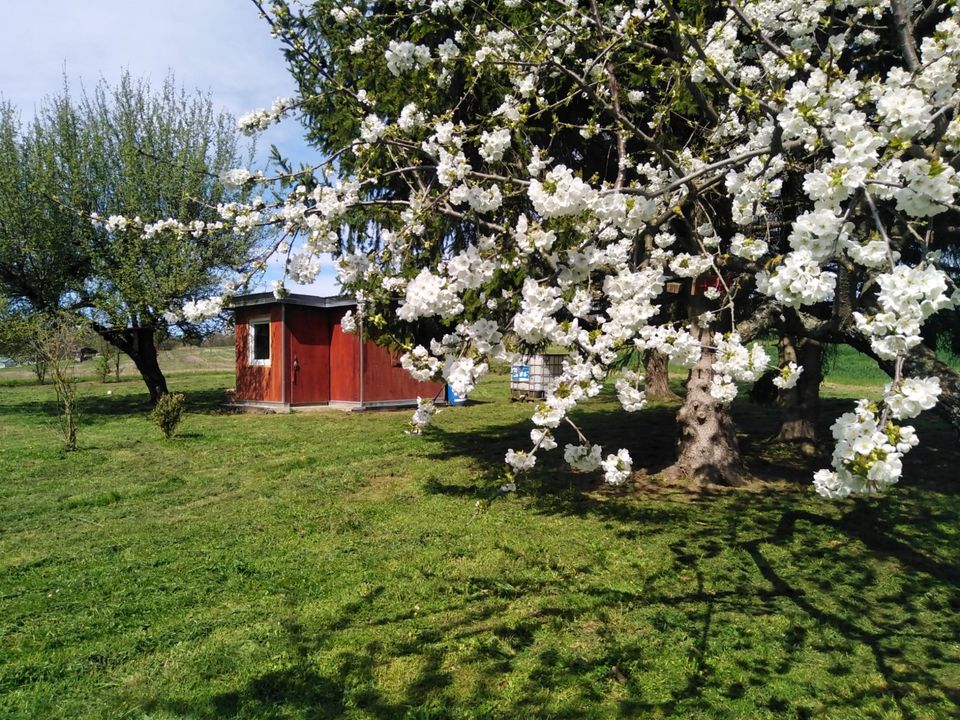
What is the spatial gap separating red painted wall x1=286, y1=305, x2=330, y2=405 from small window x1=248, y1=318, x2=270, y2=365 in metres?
1.03

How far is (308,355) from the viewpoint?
1589 cm

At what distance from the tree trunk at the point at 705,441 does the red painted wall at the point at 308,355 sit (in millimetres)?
10198

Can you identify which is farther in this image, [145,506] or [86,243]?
[86,243]

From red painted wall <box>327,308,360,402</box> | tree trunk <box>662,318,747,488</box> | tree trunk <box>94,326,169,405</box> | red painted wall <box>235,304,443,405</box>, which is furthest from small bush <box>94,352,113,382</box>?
tree trunk <box>662,318,747,488</box>

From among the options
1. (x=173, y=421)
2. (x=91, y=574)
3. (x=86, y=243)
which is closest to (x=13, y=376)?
(x=86, y=243)

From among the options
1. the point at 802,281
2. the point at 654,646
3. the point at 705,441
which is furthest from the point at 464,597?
the point at 705,441

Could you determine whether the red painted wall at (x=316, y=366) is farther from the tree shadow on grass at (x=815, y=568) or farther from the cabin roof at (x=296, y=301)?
the tree shadow on grass at (x=815, y=568)

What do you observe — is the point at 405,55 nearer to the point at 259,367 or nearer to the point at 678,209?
the point at 678,209

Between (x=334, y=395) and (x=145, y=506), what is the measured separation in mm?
9635

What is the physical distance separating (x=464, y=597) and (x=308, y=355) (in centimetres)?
1230

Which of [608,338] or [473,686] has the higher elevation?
[608,338]

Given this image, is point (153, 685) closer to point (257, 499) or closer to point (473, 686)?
point (473, 686)

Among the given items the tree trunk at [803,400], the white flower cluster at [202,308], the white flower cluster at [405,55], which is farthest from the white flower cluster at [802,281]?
the tree trunk at [803,400]

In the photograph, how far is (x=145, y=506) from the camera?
6762 millimetres
